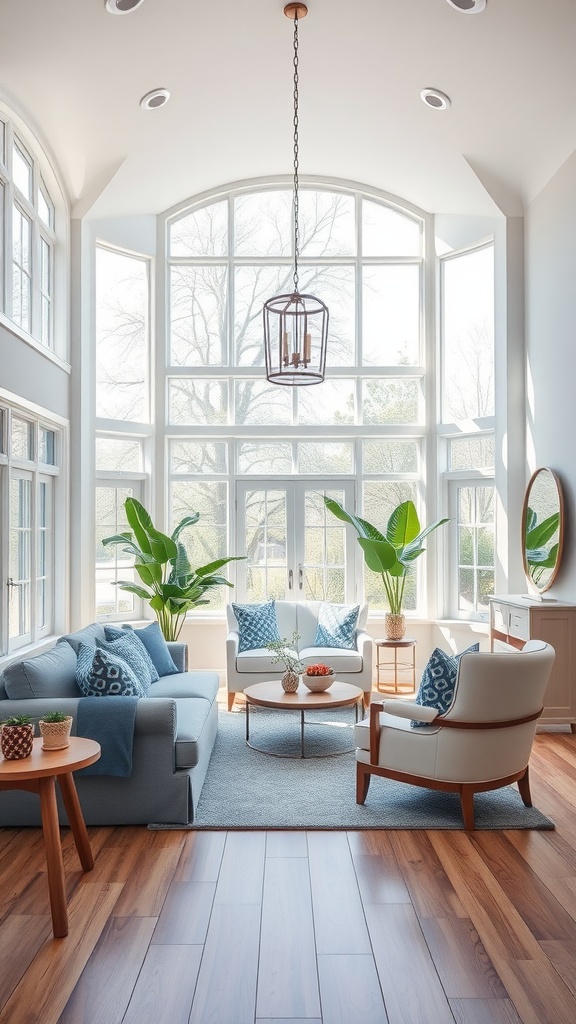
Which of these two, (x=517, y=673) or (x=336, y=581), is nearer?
(x=517, y=673)

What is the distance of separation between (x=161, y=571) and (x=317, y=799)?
322 centimetres

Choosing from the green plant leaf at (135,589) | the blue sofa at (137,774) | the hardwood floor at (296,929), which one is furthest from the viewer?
the green plant leaf at (135,589)

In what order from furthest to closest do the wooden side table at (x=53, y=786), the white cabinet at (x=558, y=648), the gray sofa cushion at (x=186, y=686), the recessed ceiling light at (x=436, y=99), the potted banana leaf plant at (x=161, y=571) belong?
the potted banana leaf plant at (x=161, y=571) → the recessed ceiling light at (x=436, y=99) → the white cabinet at (x=558, y=648) → the gray sofa cushion at (x=186, y=686) → the wooden side table at (x=53, y=786)

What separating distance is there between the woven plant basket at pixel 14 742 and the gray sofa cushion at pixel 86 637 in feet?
4.58

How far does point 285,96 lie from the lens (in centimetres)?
638

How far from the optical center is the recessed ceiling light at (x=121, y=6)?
15.7ft

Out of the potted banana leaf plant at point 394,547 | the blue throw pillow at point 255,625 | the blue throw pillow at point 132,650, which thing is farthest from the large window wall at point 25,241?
the potted banana leaf plant at point 394,547

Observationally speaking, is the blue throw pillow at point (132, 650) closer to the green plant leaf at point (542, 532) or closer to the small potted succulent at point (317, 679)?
the small potted succulent at point (317, 679)

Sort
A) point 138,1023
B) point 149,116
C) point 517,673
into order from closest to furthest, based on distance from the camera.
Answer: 1. point 138,1023
2. point 517,673
3. point 149,116

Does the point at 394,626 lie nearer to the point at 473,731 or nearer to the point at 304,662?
the point at 304,662

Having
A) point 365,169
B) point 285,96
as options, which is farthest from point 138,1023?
point 365,169

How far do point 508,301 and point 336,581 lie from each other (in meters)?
3.03

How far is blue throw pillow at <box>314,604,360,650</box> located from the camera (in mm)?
6844

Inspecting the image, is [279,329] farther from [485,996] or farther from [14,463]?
[485,996]
